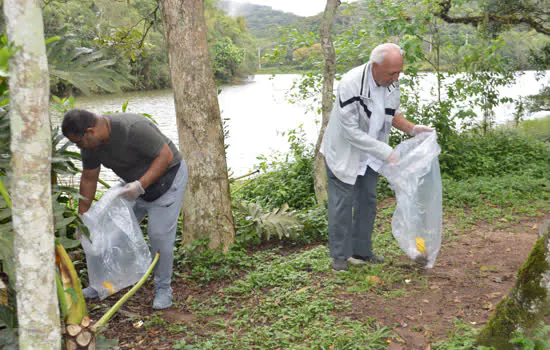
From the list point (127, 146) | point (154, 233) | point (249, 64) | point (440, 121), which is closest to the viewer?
point (127, 146)

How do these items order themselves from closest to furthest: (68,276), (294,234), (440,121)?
1. (68,276)
2. (294,234)
3. (440,121)

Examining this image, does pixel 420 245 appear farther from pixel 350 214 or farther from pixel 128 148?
pixel 128 148

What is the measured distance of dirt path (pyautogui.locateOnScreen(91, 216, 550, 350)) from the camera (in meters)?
3.05

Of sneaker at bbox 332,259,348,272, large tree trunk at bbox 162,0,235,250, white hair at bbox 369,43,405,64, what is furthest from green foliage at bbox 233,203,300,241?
white hair at bbox 369,43,405,64

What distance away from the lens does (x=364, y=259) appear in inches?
165

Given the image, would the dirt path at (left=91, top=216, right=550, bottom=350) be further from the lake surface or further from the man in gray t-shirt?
the lake surface

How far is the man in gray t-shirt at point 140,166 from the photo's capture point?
317 cm

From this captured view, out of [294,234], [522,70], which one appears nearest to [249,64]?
[522,70]

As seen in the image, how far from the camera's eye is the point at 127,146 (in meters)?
3.39

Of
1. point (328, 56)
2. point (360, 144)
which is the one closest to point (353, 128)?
point (360, 144)

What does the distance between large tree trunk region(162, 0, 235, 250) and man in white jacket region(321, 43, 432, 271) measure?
117 cm

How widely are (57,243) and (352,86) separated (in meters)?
2.21

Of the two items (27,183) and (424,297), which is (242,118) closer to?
(424,297)

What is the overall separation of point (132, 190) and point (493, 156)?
6617 millimetres
